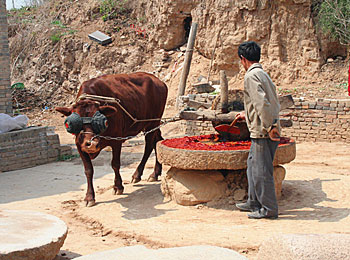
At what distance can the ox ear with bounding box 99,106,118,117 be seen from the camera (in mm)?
5914

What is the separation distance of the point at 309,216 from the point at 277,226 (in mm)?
583

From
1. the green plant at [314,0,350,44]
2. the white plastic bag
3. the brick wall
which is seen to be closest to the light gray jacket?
the brick wall

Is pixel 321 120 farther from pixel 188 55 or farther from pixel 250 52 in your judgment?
pixel 250 52

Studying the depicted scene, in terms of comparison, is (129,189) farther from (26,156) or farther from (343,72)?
(343,72)

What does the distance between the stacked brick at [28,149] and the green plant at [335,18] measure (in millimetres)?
10476

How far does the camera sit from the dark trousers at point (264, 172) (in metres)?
4.82

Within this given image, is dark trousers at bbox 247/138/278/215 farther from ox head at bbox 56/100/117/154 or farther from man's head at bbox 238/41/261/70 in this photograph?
ox head at bbox 56/100/117/154

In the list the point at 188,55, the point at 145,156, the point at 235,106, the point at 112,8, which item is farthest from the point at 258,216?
the point at 112,8

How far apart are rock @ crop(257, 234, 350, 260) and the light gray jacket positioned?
6.69ft

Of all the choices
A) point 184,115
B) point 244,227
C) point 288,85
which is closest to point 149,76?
point 184,115

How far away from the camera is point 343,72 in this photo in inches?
606

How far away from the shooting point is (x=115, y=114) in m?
6.31

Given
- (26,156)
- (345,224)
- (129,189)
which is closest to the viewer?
(345,224)

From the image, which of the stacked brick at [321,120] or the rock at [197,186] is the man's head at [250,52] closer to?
the rock at [197,186]
